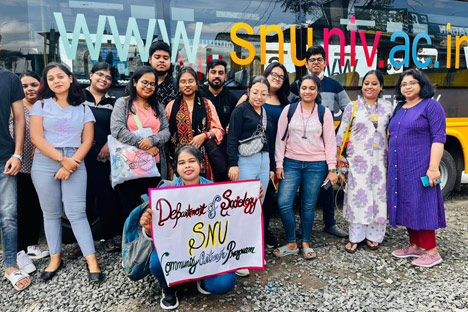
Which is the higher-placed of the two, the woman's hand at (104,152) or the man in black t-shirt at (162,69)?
the man in black t-shirt at (162,69)

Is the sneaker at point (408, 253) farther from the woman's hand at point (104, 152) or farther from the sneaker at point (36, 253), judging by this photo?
the sneaker at point (36, 253)

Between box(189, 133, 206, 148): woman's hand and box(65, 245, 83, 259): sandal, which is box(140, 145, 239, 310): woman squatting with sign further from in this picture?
box(65, 245, 83, 259): sandal

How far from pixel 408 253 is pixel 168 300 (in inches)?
93.5

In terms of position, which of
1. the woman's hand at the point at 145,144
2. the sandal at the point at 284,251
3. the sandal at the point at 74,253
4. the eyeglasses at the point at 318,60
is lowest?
the sandal at the point at 284,251

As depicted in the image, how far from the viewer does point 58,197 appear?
2.87 meters

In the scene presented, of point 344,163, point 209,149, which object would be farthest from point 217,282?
point 344,163

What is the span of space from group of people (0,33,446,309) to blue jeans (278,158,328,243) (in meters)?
0.01

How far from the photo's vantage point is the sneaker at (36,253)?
11.0 feet

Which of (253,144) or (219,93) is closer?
(253,144)

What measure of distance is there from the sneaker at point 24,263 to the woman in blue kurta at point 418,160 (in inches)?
134

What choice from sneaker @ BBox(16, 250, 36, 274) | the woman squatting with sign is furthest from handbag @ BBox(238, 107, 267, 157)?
sneaker @ BBox(16, 250, 36, 274)

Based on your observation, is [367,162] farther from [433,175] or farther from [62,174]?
[62,174]

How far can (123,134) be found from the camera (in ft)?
9.31

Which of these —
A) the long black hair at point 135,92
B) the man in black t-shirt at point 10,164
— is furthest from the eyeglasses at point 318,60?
the man in black t-shirt at point 10,164
